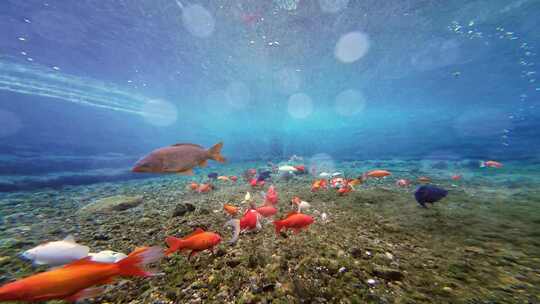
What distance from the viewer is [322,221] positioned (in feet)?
15.8

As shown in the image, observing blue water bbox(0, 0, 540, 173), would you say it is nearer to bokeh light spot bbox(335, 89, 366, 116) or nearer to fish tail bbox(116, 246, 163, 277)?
bokeh light spot bbox(335, 89, 366, 116)

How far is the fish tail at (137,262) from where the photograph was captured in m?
1.79

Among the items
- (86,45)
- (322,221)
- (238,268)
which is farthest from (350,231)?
(86,45)

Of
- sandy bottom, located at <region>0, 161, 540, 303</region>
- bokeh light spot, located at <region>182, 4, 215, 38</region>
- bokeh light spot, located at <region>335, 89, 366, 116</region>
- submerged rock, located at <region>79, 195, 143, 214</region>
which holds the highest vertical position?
bokeh light spot, located at <region>335, 89, 366, 116</region>

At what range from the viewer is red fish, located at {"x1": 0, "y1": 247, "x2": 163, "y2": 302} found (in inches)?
58.4

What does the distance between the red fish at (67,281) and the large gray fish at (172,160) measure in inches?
51.2

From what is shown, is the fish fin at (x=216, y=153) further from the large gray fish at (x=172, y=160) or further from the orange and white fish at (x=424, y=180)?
the orange and white fish at (x=424, y=180)

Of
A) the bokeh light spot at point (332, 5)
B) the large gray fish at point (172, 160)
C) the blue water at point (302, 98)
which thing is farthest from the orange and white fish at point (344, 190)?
the bokeh light spot at point (332, 5)

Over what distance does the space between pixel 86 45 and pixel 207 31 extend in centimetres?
1054

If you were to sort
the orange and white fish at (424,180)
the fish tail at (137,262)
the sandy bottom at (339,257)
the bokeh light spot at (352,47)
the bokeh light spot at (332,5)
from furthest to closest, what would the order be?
the bokeh light spot at (352,47) < the bokeh light spot at (332,5) < the orange and white fish at (424,180) < the sandy bottom at (339,257) < the fish tail at (137,262)

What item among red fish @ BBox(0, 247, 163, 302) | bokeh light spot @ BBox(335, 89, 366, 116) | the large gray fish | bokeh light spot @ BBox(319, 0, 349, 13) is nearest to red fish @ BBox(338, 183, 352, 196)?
the large gray fish

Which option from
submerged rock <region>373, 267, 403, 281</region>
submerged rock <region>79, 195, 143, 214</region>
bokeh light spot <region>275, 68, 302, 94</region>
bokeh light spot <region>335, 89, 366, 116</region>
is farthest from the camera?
bokeh light spot <region>335, 89, 366, 116</region>

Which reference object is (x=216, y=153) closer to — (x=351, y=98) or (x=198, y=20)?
(x=198, y=20)

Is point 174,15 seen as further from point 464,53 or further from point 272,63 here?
point 464,53
